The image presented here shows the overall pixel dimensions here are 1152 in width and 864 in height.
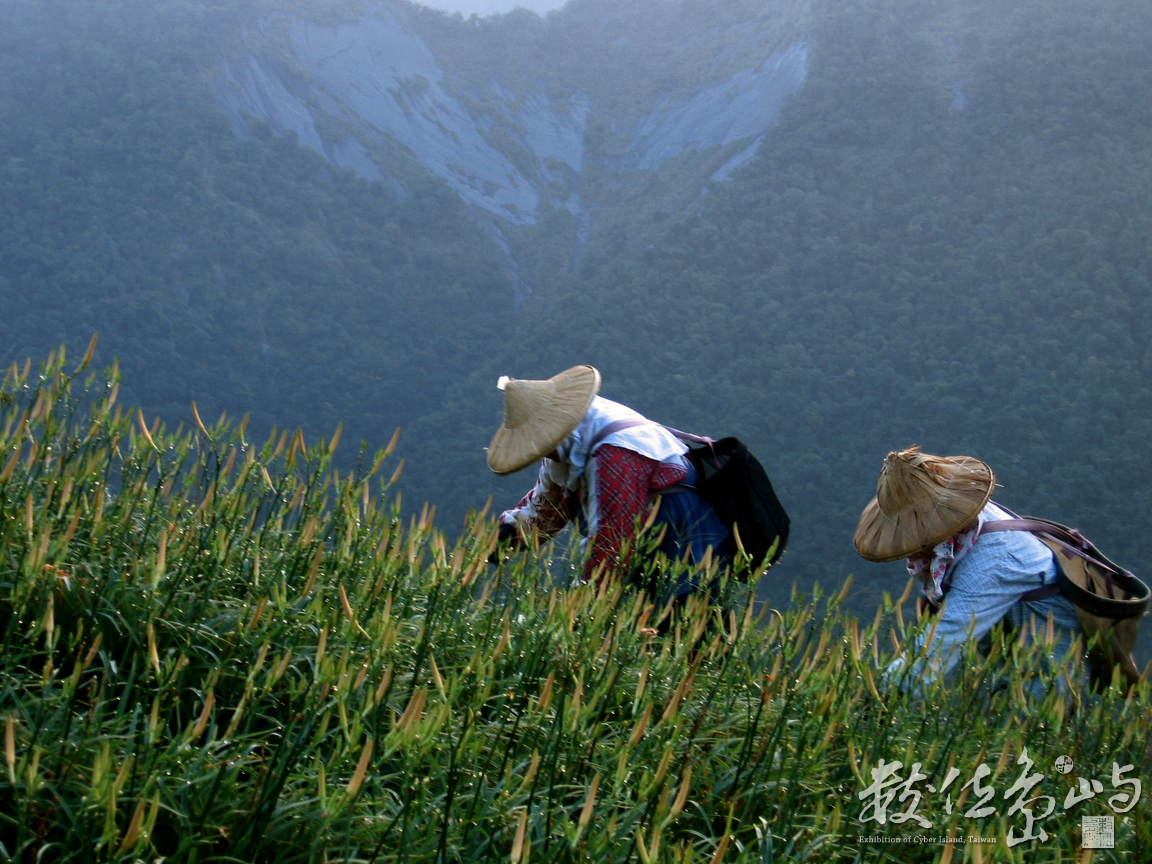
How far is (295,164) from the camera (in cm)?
6150

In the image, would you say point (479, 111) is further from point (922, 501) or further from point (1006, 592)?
point (1006, 592)

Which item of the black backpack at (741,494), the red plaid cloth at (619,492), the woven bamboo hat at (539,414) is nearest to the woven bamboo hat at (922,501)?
the black backpack at (741,494)

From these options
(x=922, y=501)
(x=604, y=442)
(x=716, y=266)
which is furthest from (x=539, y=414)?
(x=716, y=266)

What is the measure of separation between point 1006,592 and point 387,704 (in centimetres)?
163

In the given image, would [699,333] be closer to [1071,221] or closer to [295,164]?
[1071,221]

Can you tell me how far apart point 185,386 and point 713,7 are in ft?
179

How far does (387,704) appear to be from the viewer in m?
1.87

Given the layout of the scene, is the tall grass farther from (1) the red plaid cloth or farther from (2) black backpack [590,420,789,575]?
(2) black backpack [590,420,789,575]

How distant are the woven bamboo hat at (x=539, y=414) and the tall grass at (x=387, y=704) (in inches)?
18.0

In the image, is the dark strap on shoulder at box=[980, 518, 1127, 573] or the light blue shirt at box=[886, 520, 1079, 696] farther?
the dark strap on shoulder at box=[980, 518, 1127, 573]

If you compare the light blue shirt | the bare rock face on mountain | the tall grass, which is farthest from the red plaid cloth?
the bare rock face on mountain

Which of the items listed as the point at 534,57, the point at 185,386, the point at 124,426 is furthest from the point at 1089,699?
the point at 534,57

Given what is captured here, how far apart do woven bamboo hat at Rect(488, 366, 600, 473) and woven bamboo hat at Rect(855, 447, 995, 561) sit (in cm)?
87

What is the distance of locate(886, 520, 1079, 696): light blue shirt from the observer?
8.58ft
